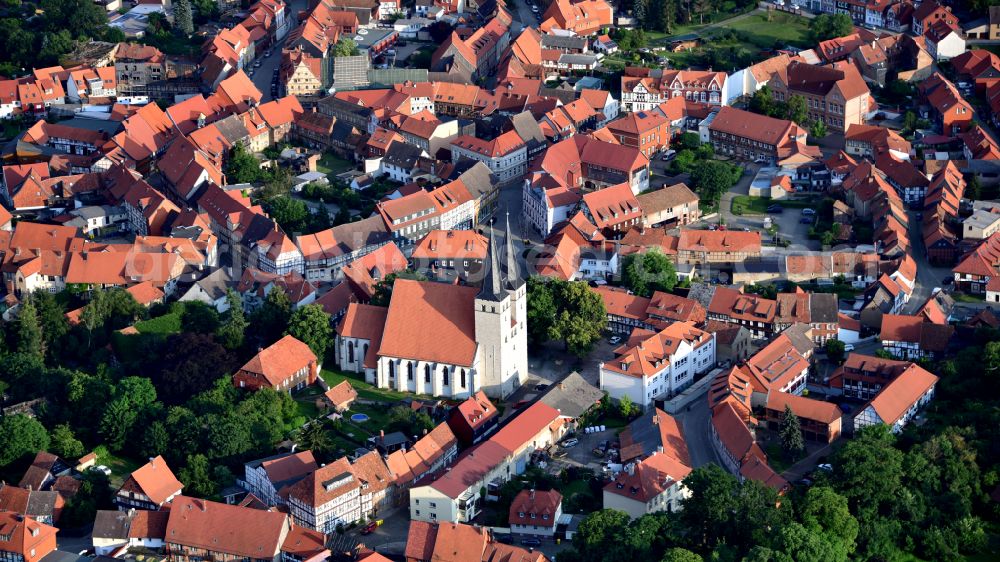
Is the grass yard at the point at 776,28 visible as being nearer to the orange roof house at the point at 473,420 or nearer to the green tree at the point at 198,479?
the orange roof house at the point at 473,420

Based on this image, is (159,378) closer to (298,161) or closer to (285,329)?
(285,329)

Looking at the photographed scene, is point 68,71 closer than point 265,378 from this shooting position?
No

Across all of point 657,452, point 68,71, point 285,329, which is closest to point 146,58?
point 68,71

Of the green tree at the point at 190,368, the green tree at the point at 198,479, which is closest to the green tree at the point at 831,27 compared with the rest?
the green tree at the point at 190,368

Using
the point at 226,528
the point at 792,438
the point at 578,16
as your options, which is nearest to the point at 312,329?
the point at 226,528

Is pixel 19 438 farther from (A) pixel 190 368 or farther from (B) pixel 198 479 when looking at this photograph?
(B) pixel 198 479
